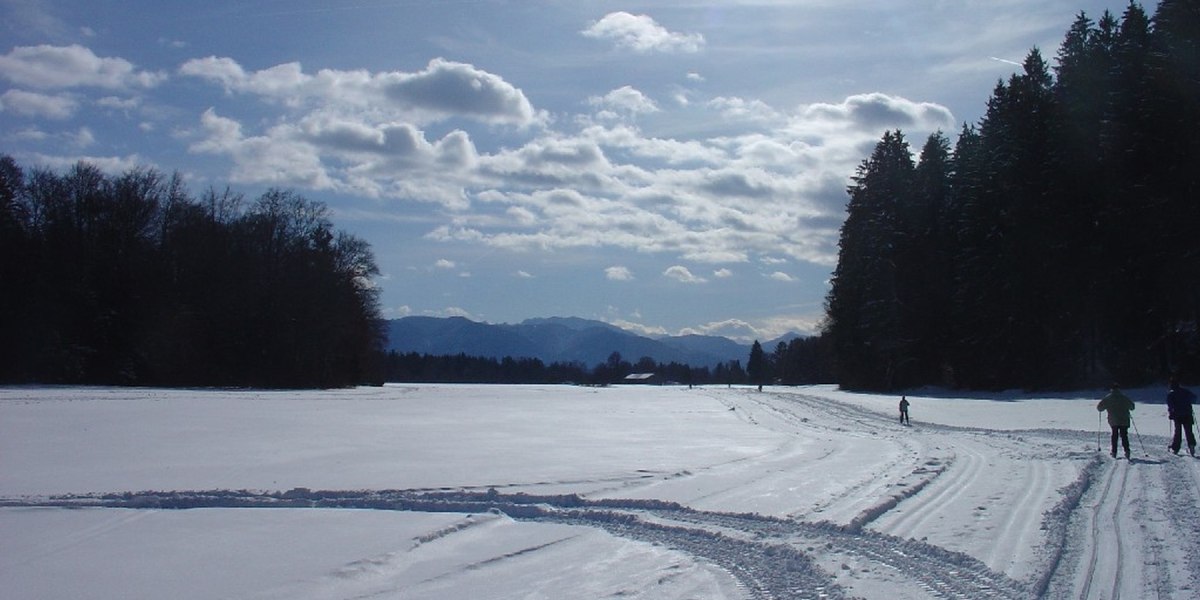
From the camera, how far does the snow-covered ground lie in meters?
7.71

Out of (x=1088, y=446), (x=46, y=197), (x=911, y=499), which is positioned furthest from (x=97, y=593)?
(x=46, y=197)

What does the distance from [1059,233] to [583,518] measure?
3902 cm

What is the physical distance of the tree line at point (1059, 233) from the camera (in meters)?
37.6

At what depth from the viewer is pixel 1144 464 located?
16.5m

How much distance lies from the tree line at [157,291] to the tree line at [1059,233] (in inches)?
1652

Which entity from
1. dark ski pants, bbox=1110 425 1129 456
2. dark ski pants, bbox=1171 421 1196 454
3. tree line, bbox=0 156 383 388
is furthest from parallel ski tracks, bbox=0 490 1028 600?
tree line, bbox=0 156 383 388

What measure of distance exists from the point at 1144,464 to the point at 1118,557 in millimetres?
9394

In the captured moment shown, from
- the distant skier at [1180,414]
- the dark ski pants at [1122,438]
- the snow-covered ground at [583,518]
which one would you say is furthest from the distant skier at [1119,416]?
the distant skier at [1180,414]

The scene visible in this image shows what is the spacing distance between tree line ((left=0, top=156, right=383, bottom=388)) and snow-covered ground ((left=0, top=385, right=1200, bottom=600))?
132 ft

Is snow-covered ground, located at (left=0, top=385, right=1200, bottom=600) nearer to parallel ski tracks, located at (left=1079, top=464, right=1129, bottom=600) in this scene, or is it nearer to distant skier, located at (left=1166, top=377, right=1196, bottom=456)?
parallel ski tracks, located at (left=1079, top=464, right=1129, bottom=600)

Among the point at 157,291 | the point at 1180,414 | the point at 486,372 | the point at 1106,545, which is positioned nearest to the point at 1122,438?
the point at 1180,414

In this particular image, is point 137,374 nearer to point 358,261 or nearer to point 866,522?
point 358,261

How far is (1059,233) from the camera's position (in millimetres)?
43094

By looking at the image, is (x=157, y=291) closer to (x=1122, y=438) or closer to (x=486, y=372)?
(x=1122, y=438)
